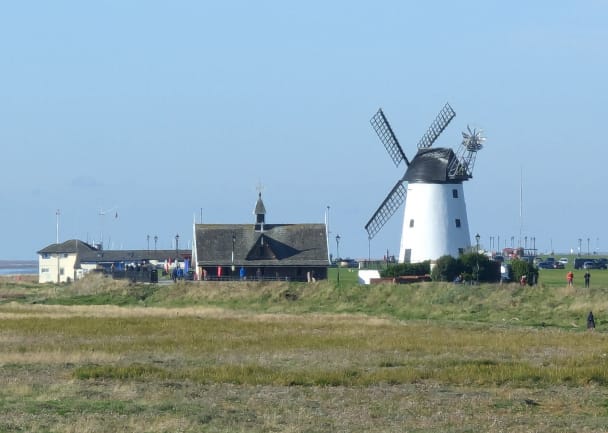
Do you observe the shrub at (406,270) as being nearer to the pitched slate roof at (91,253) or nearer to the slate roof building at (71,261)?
the slate roof building at (71,261)

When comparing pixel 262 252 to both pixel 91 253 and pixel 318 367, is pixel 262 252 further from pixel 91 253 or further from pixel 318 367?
pixel 318 367

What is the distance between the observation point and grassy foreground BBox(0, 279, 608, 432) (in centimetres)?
2753

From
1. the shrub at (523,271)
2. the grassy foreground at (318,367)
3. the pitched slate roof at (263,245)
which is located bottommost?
the grassy foreground at (318,367)

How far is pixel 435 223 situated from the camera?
300 feet

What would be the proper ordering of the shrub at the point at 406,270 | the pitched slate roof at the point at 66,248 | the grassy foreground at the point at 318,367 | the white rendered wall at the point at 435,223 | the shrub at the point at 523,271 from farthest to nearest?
1. the pitched slate roof at the point at 66,248
2. the white rendered wall at the point at 435,223
3. the shrub at the point at 406,270
4. the shrub at the point at 523,271
5. the grassy foreground at the point at 318,367

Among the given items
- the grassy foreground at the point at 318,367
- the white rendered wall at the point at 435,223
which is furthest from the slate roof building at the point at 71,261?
the grassy foreground at the point at 318,367

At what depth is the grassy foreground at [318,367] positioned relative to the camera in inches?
1084

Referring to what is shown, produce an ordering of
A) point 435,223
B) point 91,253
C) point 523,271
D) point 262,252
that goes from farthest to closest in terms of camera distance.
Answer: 1. point 91,253
2. point 262,252
3. point 435,223
4. point 523,271

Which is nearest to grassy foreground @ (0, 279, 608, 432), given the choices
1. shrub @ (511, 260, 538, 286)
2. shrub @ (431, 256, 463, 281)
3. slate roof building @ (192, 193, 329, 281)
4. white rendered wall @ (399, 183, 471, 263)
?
shrub @ (431, 256, 463, 281)

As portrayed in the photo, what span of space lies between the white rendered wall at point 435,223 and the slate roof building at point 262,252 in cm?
1048

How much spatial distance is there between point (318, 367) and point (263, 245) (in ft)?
210

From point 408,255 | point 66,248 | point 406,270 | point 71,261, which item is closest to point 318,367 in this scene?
point 406,270

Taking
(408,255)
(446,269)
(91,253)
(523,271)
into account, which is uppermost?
(91,253)

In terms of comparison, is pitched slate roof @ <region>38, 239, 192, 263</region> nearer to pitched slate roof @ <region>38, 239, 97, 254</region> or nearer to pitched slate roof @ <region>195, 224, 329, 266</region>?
pitched slate roof @ <region>38, 239, 97, 254</region>
